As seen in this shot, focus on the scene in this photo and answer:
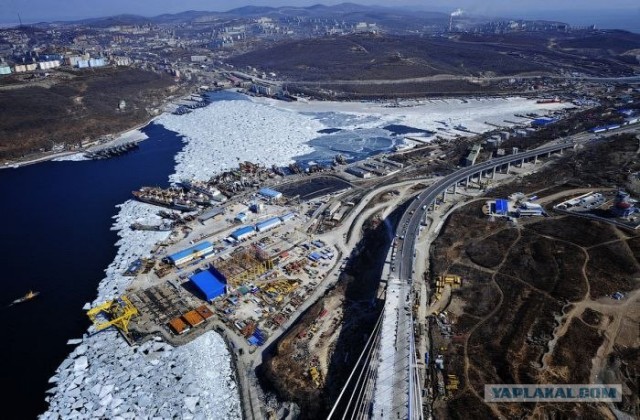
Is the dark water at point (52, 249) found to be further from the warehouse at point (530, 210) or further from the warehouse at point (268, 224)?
the warehouse at point (530, 210)

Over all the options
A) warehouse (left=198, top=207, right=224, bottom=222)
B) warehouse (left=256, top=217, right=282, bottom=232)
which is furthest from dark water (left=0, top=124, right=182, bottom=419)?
warehouse (left=256, top=217, right=282, bottom=232)

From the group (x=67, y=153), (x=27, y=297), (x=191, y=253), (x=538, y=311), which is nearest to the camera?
(x=538, y=311)

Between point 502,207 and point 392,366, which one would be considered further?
point 502,207

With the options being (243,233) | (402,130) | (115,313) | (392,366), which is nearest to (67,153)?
(243,233)

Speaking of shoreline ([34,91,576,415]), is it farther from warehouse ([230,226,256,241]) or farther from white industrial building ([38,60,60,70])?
white industrial building ([38,60,60,70])

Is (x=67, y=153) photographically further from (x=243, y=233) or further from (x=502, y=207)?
(x=502, y=207)

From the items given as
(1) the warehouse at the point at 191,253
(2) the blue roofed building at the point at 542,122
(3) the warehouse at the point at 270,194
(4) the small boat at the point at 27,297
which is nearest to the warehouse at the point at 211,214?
(3) the warehouse at the point at 270,194
